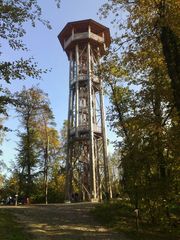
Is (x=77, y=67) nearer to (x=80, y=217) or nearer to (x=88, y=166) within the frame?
(x=88, y=166)

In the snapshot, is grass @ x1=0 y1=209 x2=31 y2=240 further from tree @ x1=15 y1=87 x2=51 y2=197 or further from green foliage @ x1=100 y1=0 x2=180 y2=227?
tree @ x1=15 y1=87 x2=51 y2=197

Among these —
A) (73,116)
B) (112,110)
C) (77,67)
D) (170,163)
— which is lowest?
(170,163)

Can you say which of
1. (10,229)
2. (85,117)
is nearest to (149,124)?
(10,229)

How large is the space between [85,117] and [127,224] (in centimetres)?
1840

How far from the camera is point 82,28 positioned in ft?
120

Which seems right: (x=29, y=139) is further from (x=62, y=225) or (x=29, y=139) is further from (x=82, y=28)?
(x=62, y=225)

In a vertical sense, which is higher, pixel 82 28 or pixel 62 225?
pixel 82 28

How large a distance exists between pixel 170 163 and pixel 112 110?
6820 mm

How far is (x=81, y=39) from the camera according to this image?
35719 millimetres

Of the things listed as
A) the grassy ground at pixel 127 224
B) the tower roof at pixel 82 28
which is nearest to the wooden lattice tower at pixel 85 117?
the tower roof at pixel 82 28

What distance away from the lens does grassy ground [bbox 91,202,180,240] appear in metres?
16.4

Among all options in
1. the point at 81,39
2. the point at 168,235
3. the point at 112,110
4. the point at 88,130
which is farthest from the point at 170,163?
the point at 81,39

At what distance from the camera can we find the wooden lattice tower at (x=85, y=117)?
32.1 m

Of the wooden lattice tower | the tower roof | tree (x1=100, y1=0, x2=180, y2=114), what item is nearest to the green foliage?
tree (x1=100, y1=0, x2=180, y2=114)
